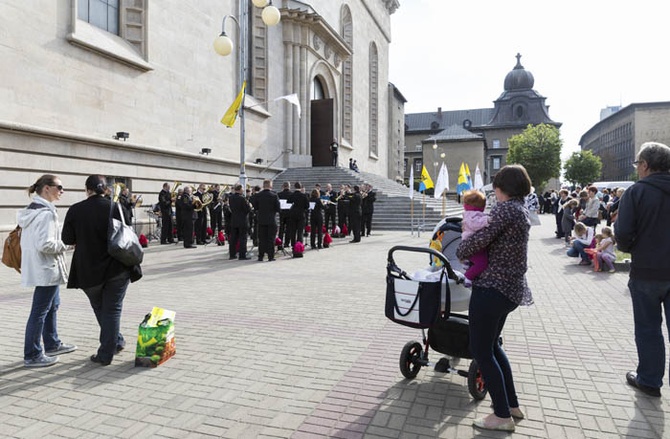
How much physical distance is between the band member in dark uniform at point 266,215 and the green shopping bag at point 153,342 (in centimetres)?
737

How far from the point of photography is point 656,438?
10.3 feet

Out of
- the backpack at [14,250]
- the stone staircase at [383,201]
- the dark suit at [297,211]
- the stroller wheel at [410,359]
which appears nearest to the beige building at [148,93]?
the stone staircase at [383,201]

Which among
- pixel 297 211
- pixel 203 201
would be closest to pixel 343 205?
pixel 297 211

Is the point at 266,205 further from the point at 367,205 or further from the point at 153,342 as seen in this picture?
the point at 367,205

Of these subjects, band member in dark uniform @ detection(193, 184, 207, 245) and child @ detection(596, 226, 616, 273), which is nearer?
child @ detection(596, 226, 616, 273)

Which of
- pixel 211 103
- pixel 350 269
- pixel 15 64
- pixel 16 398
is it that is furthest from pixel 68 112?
pixel 16 398

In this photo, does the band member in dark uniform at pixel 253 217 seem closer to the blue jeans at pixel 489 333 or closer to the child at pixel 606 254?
the child at pixel 606 254

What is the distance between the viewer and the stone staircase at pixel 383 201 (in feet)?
78.1

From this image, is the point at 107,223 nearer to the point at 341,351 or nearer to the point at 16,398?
the point at 16,398

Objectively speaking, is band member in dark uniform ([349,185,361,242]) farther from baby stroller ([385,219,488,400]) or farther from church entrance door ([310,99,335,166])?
church entrance door ([310,99,335,166])

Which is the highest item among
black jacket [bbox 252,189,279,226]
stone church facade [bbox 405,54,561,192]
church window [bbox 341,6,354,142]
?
stone church facade [bbox 405,54,561,192]

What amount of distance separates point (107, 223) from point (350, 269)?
6.84 meters

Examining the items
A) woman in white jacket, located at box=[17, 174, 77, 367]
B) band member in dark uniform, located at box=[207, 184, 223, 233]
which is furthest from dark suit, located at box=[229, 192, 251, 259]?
woman in white jacket, located at box=[17, 174, 77, 367]

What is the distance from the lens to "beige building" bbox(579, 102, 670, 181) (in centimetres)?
8975
